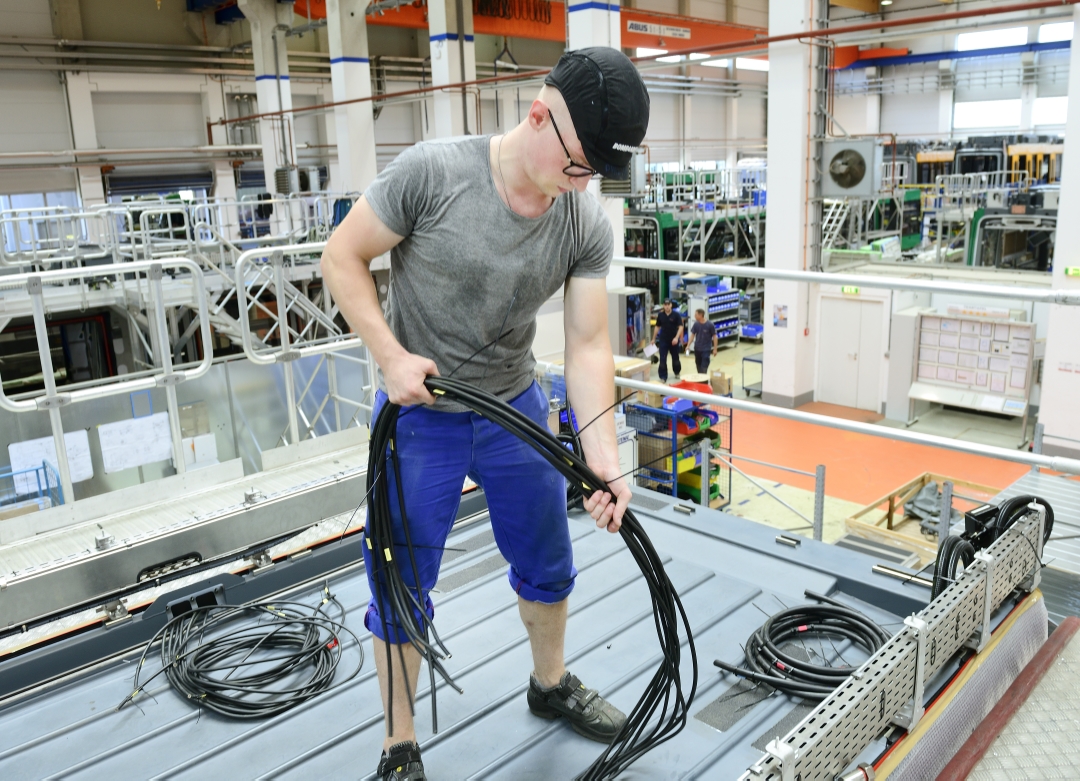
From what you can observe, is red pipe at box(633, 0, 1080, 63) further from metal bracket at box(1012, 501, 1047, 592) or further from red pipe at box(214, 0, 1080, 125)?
metal bracket at box(1012, 501, 1047, 592)

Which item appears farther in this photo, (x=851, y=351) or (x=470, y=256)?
(x=851, y=351)

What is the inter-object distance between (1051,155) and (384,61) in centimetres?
1423

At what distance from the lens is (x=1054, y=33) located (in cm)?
2097

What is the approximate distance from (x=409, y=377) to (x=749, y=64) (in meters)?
27.4

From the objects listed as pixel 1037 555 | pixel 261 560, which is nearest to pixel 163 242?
pixel 261 560

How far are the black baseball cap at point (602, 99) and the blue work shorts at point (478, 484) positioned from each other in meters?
0.67

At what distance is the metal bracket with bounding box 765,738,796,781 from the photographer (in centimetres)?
145

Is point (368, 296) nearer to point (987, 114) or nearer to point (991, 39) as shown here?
point (991, 39)

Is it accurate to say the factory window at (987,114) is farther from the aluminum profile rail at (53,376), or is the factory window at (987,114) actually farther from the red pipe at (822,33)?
the aluminum profile rail at (53,376)

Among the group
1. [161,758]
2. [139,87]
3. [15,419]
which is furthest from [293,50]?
[161,758]

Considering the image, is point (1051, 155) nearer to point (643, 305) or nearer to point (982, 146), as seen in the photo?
point (982, 146)

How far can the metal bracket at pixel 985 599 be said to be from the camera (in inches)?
83.9

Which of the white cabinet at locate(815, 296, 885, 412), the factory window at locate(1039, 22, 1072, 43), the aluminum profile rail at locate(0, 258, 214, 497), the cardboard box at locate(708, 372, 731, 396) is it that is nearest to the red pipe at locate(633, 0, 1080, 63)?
the white cabinet at locate(815, 296, 885, 412)

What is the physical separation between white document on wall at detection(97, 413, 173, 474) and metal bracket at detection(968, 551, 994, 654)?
4.46 metres
